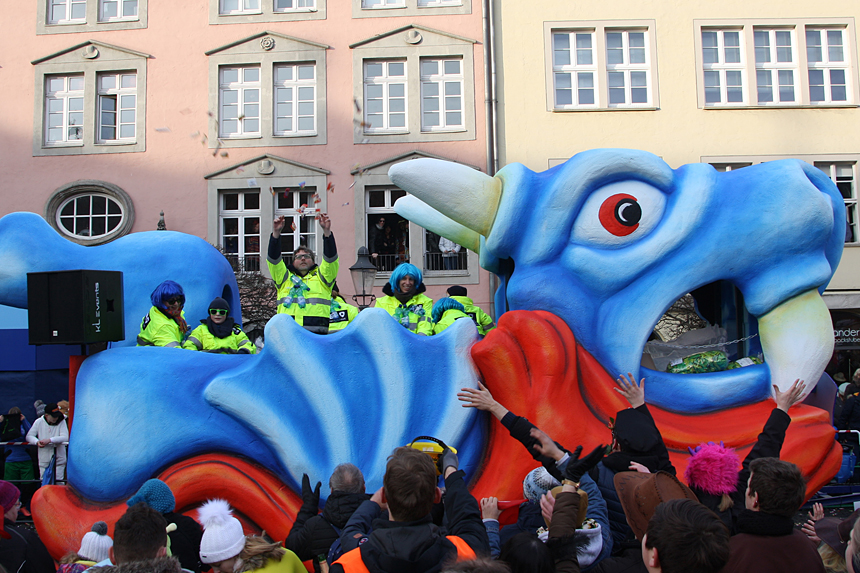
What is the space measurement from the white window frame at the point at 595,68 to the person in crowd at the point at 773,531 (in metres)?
12.8

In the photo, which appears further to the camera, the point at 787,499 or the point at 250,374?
the point at 250,374

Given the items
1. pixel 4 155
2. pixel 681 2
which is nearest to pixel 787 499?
pixel 681 2

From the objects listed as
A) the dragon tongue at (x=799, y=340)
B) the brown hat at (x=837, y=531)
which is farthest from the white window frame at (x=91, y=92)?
the brown hat at (x=837, y=531)

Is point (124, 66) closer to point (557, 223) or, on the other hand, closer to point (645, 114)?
point (645, 114)

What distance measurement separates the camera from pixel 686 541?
187 centimetres

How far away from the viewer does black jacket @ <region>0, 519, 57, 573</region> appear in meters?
2.76

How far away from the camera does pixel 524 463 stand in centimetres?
449

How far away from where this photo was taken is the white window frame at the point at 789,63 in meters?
14.4

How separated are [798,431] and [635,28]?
11893 mm

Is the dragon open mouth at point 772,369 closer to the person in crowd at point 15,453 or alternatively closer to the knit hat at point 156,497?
the knit hat at point 156,497

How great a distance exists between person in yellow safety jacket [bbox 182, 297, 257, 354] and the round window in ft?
35.2

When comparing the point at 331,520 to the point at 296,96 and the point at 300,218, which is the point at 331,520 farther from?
the point at 296,96

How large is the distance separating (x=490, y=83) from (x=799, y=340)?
1094 centimetres

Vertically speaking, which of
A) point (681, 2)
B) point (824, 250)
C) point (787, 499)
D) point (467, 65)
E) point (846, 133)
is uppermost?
point (681, 2)
